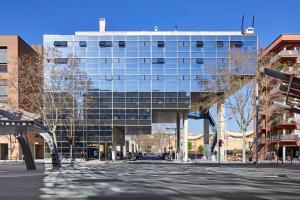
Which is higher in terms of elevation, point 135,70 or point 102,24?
point 102,24

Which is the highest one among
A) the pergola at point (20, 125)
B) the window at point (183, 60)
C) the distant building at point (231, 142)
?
the window at point (183, 60)

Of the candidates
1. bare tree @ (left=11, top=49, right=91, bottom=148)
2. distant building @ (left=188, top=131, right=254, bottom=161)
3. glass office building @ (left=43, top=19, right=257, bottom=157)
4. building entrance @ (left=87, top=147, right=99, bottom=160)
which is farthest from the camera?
distant building @ (left=188, top=131, right=254, bottom=161)

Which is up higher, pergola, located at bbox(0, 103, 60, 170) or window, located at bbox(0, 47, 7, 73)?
window, located at bbox(0, 47, 7, 73)

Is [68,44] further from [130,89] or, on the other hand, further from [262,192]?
[262,192]

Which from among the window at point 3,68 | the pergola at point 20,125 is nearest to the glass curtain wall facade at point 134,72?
the window at point 3,68

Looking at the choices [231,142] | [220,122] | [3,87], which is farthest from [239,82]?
[231,142]

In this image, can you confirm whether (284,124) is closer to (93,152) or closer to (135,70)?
(135,70)

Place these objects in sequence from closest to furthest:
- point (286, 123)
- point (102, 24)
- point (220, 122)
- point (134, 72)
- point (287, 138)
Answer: point (220, 122), point (134, 72), point (287, 138), point (286, 123), point (102, 24)

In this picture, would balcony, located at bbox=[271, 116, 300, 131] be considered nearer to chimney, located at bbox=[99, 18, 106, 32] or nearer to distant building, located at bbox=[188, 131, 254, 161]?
distant building, located at bbox=[188, 131, 254, 161]

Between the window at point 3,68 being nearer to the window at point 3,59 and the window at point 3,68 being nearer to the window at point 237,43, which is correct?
the window at point 3,59

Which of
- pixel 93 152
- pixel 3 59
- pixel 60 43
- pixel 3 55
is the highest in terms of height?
pixel 60 43

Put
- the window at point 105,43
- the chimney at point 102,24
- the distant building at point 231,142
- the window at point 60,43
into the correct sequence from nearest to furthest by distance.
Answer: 1. the window at point 60,43
2. the window at point 105,43
3. the chimney at point 102,24
4. the distant building at point 231,142

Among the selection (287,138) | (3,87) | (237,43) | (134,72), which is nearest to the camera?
(237,43)

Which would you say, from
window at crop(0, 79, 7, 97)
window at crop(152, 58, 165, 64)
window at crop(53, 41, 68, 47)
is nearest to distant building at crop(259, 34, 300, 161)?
window at crop(152, 58, 165, 64)
